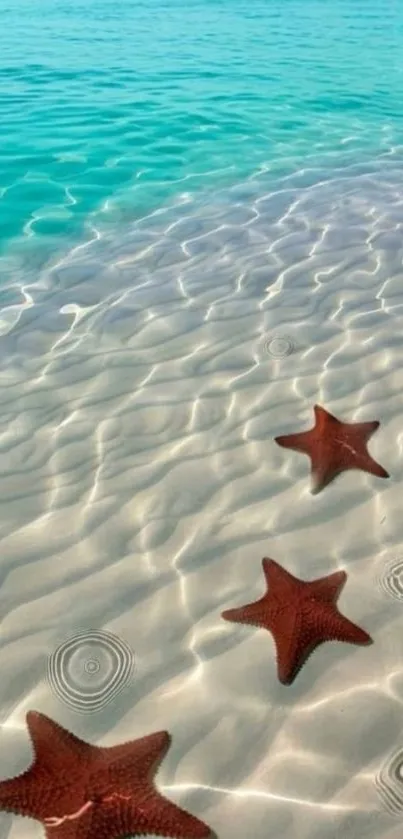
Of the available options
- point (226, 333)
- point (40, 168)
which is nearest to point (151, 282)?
point (226, 333)

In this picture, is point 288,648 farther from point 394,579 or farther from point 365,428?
point 365,428

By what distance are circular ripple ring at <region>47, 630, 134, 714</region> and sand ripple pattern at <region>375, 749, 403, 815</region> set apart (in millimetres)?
1138

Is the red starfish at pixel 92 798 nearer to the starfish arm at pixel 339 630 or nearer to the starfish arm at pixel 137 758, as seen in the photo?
the starfish arm at pixel 137 758

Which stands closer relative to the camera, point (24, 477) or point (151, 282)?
point (24, 477)

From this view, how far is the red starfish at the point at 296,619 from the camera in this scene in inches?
117

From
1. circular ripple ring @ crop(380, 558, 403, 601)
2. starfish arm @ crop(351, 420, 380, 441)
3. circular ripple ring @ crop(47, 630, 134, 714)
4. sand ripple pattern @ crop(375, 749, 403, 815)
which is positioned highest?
starfish arm @ crop(351, 420, 380, 441)

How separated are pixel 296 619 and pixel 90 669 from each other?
0.97m

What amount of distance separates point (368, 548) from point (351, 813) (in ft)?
4.60

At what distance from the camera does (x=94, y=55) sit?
18.4 meters

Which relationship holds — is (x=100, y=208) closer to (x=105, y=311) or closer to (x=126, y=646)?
(x=105, y=311)

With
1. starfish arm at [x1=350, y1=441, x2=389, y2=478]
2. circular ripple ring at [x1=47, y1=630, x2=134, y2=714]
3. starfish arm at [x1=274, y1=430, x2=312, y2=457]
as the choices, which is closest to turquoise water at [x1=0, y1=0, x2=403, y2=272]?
starfish arm at [x1=274, y1=430, x2=312, y2=457]

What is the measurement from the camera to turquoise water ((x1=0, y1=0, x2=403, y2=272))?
9.52 metres

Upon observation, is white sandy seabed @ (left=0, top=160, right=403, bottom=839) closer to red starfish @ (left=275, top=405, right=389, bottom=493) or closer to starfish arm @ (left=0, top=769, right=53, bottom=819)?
red starfish @ (left=275, top=405, right=389, bottom=493)

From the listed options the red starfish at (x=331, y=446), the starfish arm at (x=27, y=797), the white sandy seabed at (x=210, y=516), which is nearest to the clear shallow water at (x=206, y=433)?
the white sandy seabed at (x=210, y=516)
